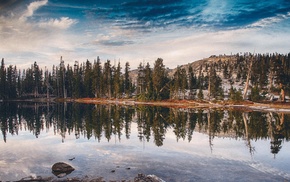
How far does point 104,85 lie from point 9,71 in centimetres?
4667

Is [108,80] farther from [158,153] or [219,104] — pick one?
[158,153]

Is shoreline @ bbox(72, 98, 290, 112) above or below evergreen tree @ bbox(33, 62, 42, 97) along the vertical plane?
below

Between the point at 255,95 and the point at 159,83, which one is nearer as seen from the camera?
the point at 255,95

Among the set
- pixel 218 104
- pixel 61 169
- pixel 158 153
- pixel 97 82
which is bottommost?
pixel 158 153

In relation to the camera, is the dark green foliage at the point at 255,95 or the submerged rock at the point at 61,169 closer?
the submerged rock at the point at 61,169

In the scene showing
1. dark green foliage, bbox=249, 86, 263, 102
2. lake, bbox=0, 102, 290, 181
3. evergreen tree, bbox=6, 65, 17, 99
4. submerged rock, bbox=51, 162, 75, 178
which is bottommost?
lake, bbox=0, 102, 290, 181

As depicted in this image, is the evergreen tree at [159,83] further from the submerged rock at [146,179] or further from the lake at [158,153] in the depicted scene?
the submerged rock at [146,179]

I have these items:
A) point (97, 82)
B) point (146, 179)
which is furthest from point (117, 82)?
point (146, 179)

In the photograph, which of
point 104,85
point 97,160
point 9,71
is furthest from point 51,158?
point 9,71

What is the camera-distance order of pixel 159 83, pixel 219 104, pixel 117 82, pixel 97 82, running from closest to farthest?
pixel 219 104 < pixel 159 83 < pixel 117 82 < pixel 97 82

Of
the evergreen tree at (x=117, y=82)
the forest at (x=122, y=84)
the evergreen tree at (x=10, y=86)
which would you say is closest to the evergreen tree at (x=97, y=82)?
the forest at (x=122, y=84)

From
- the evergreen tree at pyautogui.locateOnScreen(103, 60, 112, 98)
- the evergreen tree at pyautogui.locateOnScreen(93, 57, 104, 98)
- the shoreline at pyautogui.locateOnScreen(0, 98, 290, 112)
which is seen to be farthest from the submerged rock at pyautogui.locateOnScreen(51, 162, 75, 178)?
the evergreen tree at pyautogui.locateOnScreen(93, 57, 104, 98)

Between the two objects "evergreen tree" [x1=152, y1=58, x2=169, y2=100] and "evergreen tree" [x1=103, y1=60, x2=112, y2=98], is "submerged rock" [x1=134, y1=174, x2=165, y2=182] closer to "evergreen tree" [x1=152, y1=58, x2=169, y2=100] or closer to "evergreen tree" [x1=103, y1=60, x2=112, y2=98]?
"evergreen tree" [x1=152, y1=58, x2=169, y2=100]

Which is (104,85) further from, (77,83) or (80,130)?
(80,130)
